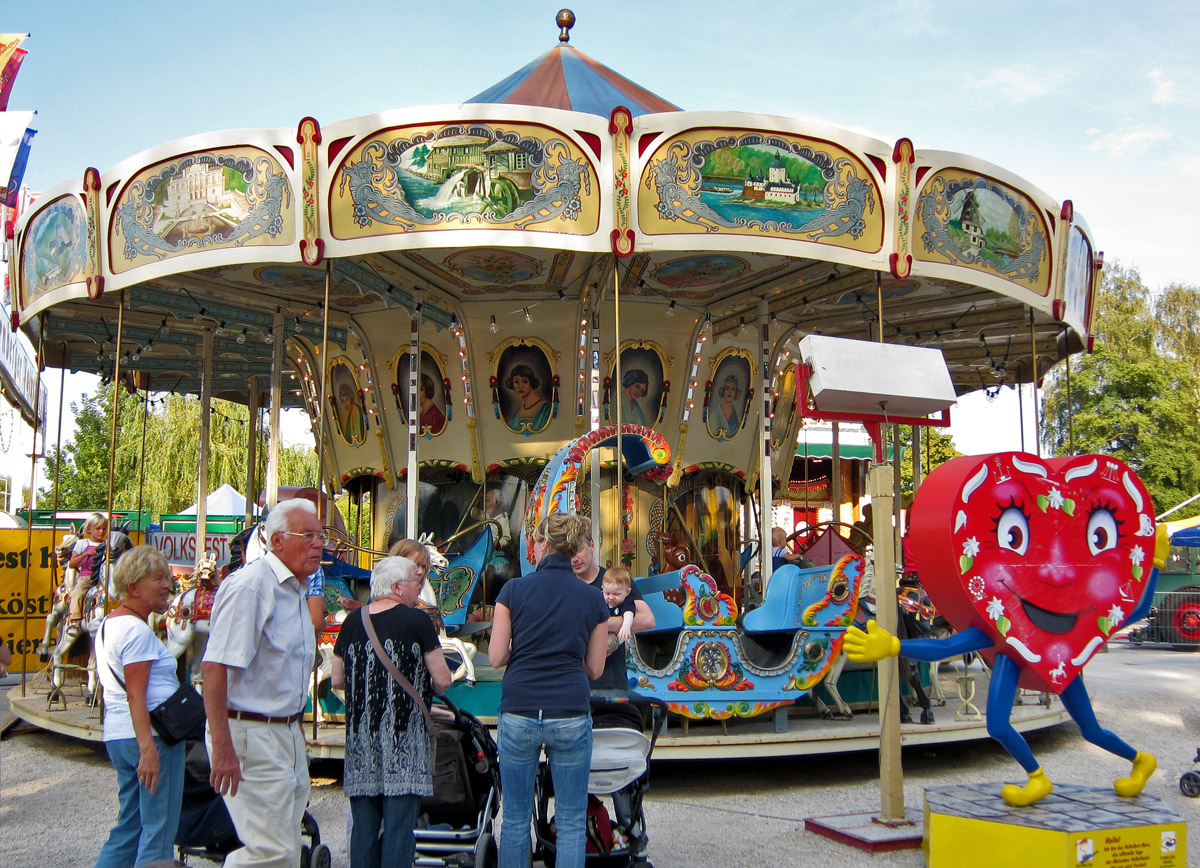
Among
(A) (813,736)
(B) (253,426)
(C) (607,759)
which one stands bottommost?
(A) (813,736)

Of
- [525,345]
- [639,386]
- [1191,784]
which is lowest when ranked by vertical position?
[1191,784]

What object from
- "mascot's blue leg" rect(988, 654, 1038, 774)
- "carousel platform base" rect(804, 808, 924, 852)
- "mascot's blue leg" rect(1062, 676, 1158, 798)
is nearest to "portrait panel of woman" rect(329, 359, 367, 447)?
"carousel platform base" rect(804, 808, 924, 852)

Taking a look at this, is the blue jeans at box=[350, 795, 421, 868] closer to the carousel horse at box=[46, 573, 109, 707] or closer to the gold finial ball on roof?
the carousel horse at box=[46, 573, 109, 707]

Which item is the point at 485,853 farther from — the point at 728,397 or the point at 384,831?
the point at 728,397

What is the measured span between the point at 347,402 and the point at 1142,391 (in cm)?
2602

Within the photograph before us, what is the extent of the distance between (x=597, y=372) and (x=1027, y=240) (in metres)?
4.19

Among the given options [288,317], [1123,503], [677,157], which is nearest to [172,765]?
[1123,503]

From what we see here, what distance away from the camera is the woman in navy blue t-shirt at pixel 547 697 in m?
4.34

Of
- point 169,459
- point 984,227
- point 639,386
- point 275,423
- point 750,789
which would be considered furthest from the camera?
point 169,459

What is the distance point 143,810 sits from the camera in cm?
428

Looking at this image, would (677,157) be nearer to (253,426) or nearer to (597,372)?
(597,372)

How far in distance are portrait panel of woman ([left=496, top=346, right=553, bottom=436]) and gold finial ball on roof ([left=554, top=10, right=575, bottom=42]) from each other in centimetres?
460

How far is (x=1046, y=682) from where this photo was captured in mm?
5535

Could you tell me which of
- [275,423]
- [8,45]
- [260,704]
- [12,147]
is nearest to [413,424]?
[275,423]
